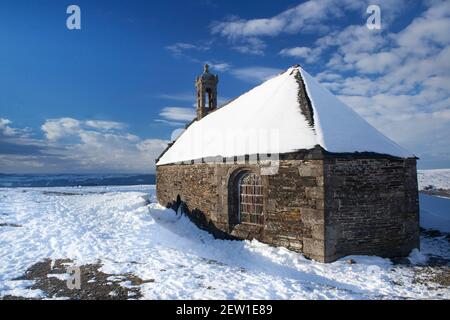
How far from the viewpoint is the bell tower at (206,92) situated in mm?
23484

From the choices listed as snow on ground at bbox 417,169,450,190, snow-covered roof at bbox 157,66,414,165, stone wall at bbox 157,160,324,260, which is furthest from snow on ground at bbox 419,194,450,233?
snow on ground at bbox 417,169,450,190

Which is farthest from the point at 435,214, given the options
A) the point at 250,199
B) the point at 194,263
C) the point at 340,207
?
the point at 194,263

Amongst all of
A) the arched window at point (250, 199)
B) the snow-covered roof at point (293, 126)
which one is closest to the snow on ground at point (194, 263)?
the arched window at point (250, 199)

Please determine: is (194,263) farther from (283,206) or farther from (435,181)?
(435,181)

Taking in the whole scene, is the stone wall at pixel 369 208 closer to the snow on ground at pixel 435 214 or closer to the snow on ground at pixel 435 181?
the snow on ground at pixel 435 214

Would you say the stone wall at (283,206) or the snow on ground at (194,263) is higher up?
the stone wall at (283,206)

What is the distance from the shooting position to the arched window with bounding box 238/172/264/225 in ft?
39.0

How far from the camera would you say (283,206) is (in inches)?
424

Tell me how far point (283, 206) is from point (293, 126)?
3008mm

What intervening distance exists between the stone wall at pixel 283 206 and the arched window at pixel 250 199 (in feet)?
1.08

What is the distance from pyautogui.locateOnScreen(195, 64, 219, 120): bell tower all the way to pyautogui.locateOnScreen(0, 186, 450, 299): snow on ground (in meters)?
11.0
